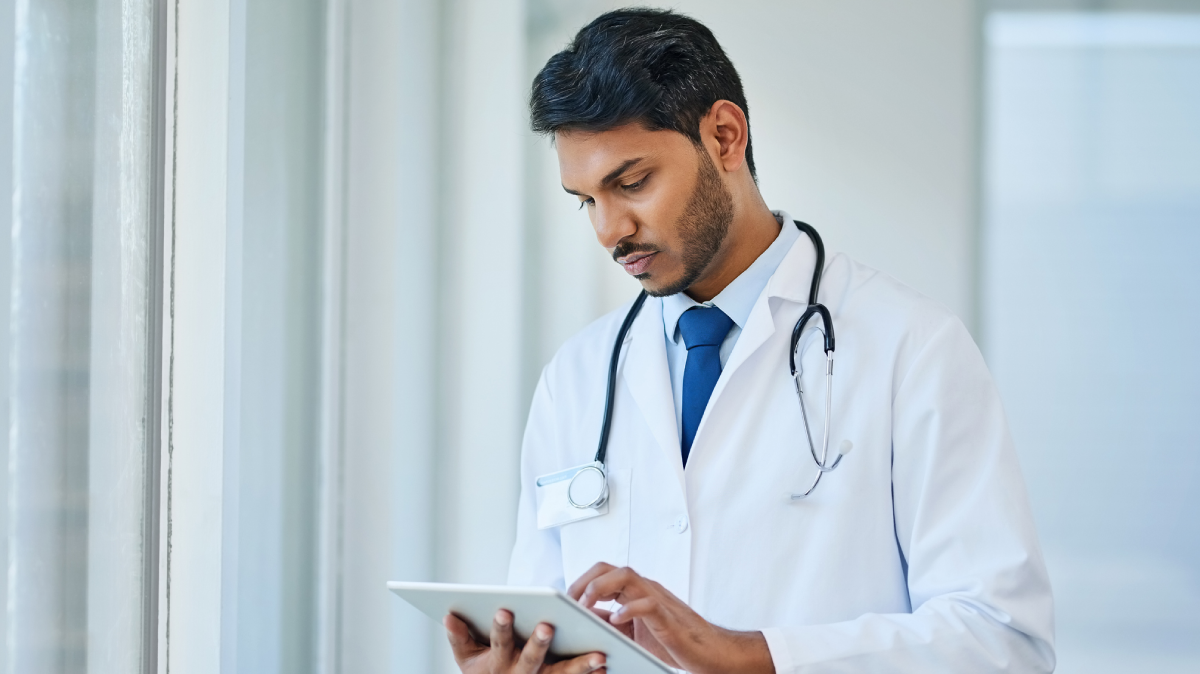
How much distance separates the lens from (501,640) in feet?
3.08

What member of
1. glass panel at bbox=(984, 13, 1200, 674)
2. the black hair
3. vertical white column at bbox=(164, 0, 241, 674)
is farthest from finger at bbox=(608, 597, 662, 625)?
glass panel at bbox=(984, 13, 1200, 674)

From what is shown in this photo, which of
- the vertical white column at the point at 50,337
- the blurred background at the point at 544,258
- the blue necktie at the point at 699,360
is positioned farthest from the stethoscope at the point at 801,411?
the vertical white column at the point at 50,337

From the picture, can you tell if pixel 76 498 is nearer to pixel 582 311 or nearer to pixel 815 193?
pixel 582 311

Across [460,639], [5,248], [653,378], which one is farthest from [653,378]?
→ [5,248]

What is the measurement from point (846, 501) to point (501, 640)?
1.53 ft

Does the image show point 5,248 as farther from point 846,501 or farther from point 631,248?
point 846,501

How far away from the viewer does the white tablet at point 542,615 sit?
2.67 ft

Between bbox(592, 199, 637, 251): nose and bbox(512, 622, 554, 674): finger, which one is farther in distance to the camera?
bbox(592, 199, 637, 251): nose

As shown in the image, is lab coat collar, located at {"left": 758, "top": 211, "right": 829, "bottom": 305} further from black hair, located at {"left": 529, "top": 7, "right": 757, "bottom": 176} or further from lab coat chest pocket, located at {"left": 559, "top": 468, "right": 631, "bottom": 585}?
lab coat chest pocket, located at {"left": 559, "top": 468, "right": 631, "bottom": 585}

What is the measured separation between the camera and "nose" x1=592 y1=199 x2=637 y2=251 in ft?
4.05

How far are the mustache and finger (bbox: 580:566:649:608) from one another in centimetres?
45

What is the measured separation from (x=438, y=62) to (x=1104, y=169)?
1.34 m

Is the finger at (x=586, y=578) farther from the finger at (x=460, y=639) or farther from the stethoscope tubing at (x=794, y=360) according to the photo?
the stethoscope tubing at (x=794, y=360)

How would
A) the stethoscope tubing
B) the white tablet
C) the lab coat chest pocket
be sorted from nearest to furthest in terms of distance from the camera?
1. the white tablet
2. the stethoscope tubing
3. the lab coat chest pocket
